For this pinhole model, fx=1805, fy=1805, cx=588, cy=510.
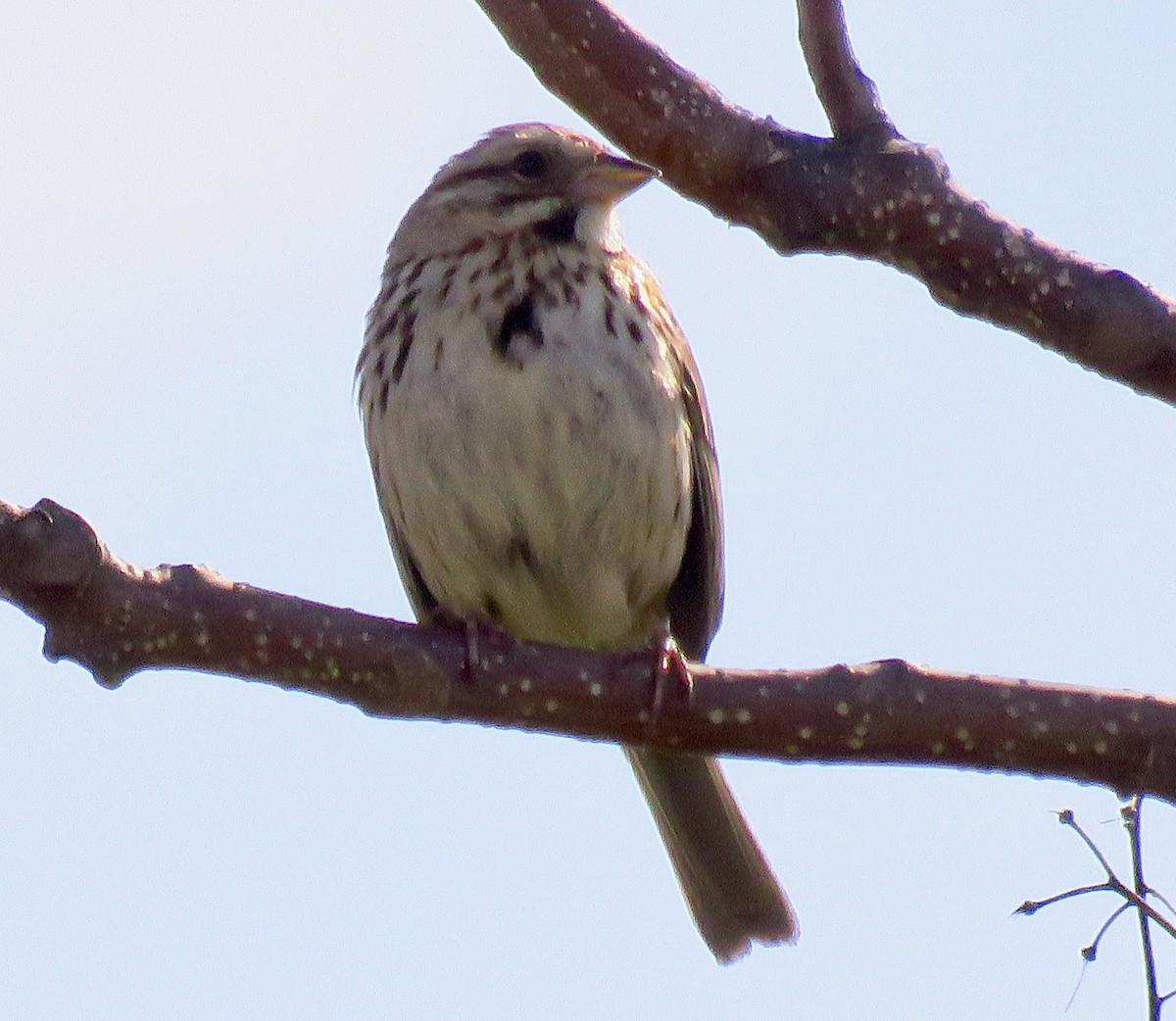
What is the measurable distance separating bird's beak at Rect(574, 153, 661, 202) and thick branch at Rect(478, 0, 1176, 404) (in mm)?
1159

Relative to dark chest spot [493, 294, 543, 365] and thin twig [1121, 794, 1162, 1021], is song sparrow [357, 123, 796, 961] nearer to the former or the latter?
dark chest spot [493, 294, 543, 365]

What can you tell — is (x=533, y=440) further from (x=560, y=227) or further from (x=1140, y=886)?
(x=1140, y=886)

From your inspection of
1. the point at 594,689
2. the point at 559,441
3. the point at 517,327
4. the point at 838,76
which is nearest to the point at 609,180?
the point at 517,327

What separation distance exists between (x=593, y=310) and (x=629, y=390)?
27 cm

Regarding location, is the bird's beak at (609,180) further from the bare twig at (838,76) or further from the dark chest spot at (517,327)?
the bare twig at (838,76)

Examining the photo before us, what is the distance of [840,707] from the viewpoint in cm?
367

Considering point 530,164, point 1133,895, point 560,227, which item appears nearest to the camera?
point 1133,895

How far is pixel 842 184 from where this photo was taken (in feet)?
13.8

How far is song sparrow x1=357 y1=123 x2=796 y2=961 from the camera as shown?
5.00 metres

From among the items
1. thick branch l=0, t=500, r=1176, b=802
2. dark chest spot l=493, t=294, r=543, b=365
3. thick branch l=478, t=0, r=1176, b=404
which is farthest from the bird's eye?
thick branch l=0, t=500, r=1176, b=802

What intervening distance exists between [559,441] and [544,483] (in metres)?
0.14

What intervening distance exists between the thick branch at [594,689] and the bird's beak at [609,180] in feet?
6.83

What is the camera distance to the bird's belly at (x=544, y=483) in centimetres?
496

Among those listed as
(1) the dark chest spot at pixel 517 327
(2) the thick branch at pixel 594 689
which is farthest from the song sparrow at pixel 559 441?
(2) the thick branch at pixel 594 689
